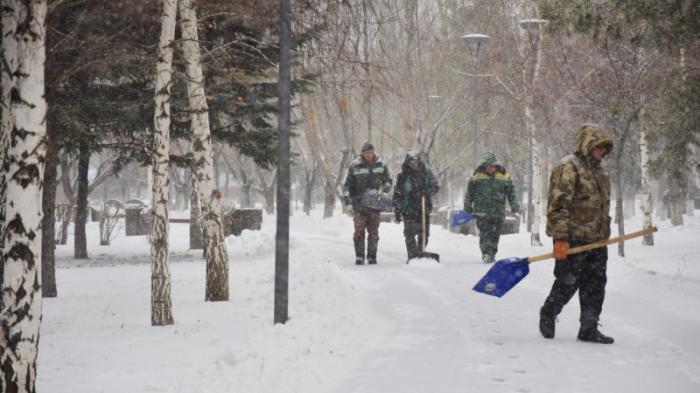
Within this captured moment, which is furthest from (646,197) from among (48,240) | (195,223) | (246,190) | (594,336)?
(246,190)

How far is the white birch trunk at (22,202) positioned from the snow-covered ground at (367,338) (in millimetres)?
959

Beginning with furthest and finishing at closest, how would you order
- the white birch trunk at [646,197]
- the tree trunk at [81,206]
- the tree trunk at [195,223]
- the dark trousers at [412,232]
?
the white birch trunk at [646,197], the tree trunk at [195,223], the tree trunk at [81,206], the dark trousers at [412,232]

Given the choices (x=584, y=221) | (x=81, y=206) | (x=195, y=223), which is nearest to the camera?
(x=584, y=221)

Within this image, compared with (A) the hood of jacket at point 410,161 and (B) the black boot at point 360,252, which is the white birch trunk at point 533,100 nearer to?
(A) the hood of jacket at point 410,161

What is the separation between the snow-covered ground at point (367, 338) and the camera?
5.42m

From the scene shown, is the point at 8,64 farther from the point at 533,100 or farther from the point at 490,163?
the point at 533,100

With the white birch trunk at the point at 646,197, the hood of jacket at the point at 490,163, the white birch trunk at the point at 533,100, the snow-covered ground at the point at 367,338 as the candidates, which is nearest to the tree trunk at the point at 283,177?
the snow-covered ground at the point at 367,338

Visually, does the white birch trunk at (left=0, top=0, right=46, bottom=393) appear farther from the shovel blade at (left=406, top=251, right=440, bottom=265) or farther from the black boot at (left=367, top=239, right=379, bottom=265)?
the black boot at (left=367, top=239, right=379, bottom=265)

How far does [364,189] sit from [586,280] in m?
7.89

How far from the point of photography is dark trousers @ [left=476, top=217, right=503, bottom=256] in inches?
565

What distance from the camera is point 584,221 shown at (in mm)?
6832

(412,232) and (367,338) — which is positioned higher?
(412,232)

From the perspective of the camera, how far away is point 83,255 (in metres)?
18.0

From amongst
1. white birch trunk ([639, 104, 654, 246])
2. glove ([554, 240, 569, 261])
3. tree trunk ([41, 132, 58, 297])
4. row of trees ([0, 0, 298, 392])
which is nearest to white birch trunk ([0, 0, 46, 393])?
row of trees ([0, 0, 298, 392])
